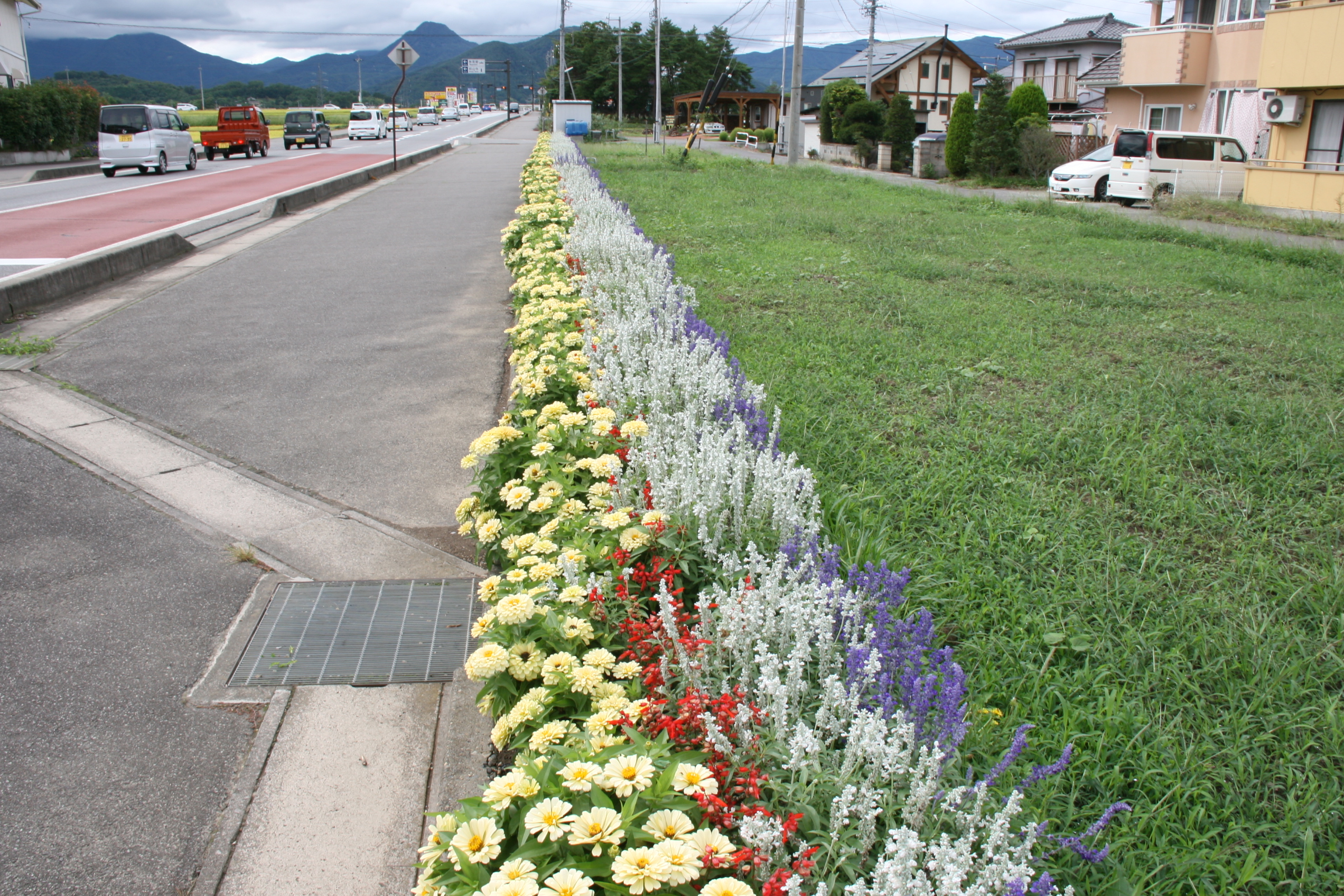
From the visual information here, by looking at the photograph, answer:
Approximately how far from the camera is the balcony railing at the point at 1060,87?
52.1 metres

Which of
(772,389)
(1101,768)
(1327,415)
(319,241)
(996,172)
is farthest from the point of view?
(996,172)

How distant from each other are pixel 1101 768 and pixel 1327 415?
3.66 meters

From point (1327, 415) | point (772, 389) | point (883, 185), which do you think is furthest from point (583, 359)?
point (883, 185)

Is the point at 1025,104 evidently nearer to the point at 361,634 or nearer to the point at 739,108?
the point at 361,634

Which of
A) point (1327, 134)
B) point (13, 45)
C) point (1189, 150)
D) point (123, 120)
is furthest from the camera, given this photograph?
point (13, 45)

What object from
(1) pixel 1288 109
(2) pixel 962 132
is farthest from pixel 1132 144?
(2) pixel 962 132

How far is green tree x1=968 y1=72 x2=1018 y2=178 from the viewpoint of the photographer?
2856 cm

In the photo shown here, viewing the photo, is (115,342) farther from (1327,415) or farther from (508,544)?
(1327,415)

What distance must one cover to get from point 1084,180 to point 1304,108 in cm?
456

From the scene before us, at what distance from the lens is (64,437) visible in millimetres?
5387

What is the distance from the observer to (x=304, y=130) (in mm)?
42469

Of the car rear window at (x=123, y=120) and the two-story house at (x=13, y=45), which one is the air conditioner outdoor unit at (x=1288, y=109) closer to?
the car rear window at (x=123, y=120)

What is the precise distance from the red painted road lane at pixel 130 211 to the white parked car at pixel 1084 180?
17750 mm

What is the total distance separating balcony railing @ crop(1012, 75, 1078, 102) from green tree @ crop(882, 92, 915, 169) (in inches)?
763
